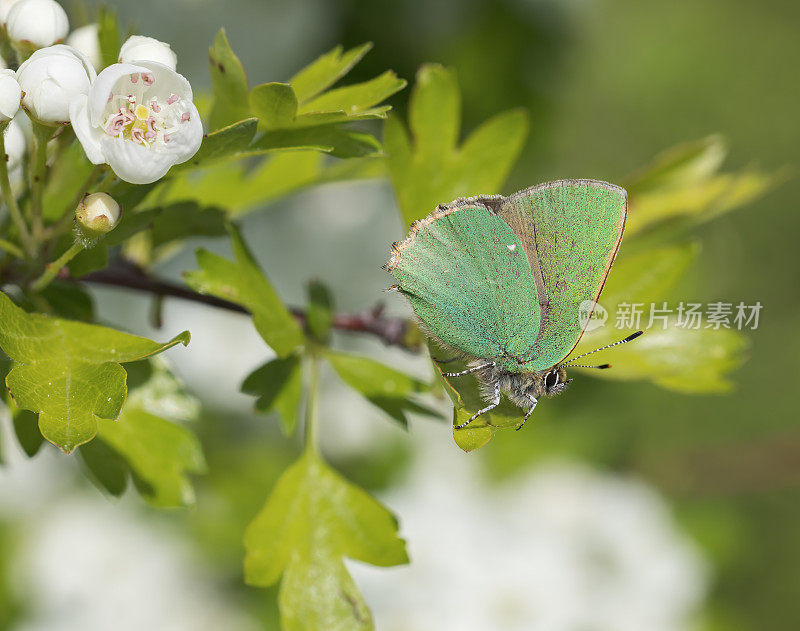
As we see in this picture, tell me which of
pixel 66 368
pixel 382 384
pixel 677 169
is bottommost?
pixel 382 384

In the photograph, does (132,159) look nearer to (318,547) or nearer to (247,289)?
(247,289)

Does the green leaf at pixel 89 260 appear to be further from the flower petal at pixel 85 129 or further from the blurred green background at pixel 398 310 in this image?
the blurred green background at pixel 398 310

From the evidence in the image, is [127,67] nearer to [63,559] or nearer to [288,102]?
[288,102]

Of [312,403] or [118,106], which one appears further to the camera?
[312,403]

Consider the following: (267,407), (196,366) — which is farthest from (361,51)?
(196,366)

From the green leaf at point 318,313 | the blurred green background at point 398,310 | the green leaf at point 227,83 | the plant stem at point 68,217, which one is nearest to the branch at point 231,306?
the green leaf at point 318,313

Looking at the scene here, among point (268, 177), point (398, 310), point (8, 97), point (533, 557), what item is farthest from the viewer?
point (398, 310)

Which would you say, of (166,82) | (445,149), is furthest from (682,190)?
(166,82)

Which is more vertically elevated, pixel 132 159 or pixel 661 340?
pixel 132 159

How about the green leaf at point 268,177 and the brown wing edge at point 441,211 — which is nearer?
the brown wing edge at point 441,211
